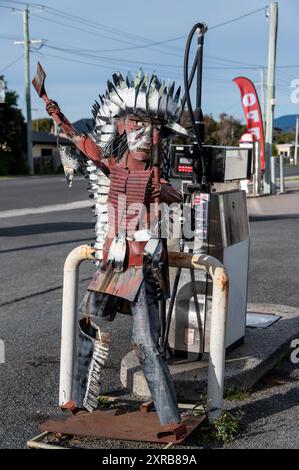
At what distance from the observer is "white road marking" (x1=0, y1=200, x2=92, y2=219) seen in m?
16.1

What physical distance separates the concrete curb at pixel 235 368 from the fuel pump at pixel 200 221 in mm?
168

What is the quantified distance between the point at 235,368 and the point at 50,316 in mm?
2518

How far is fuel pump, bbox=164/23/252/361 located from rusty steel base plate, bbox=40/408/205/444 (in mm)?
768

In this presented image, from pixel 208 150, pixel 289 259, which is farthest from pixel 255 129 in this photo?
pixel 208 150

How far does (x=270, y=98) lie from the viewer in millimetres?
21844

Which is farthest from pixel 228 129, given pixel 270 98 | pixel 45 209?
pixel 45 209

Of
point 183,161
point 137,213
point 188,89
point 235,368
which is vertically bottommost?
point 235,368

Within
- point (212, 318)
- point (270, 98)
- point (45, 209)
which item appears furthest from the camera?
point (270, 98)

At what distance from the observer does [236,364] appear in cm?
472

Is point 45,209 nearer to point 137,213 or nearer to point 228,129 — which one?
point 137,213

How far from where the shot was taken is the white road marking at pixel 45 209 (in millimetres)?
16056

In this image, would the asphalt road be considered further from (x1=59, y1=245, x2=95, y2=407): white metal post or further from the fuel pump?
the fuel pump

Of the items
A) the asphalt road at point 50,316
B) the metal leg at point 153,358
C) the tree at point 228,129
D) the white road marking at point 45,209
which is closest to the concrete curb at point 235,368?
the asphalt road at point 50,316
